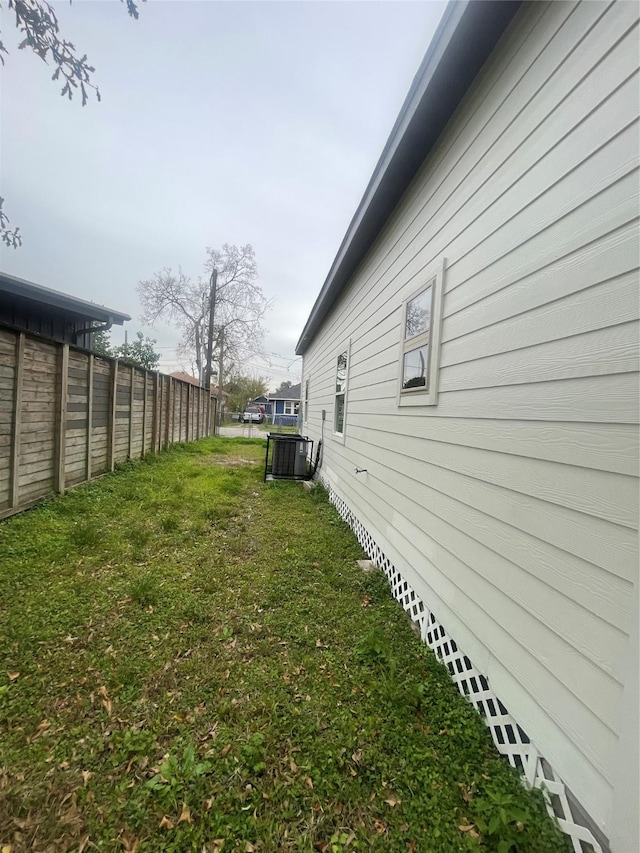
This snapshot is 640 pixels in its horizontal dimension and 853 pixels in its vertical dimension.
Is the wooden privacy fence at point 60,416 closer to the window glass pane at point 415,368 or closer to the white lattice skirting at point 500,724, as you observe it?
the window glass pane at point 415,368

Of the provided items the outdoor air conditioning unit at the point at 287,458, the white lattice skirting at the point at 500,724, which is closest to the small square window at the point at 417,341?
the white lattice skirting at the point at 500,724

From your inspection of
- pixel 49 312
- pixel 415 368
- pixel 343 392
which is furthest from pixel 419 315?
pixel 49 312

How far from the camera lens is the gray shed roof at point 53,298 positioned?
5.47m

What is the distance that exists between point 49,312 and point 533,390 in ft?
27.9

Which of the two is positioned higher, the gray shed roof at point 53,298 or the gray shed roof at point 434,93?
the gray shed roof at point 434,93

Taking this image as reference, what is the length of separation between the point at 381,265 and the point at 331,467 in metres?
3.33

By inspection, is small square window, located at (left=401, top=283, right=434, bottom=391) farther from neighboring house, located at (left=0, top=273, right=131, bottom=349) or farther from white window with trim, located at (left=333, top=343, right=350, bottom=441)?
neighboring house, located at (left=0, top=273, right=131, bottom=349)

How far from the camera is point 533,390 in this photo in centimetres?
142

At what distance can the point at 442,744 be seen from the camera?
1.45m

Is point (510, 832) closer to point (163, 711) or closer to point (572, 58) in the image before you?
point (163, 711)

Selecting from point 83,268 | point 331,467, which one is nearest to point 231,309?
point 83,268

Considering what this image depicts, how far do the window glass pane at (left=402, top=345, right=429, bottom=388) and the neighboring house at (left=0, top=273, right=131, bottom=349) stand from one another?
18.4 feet

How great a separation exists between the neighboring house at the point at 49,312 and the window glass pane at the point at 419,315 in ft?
18.3

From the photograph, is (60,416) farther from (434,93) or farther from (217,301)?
(217,301)
